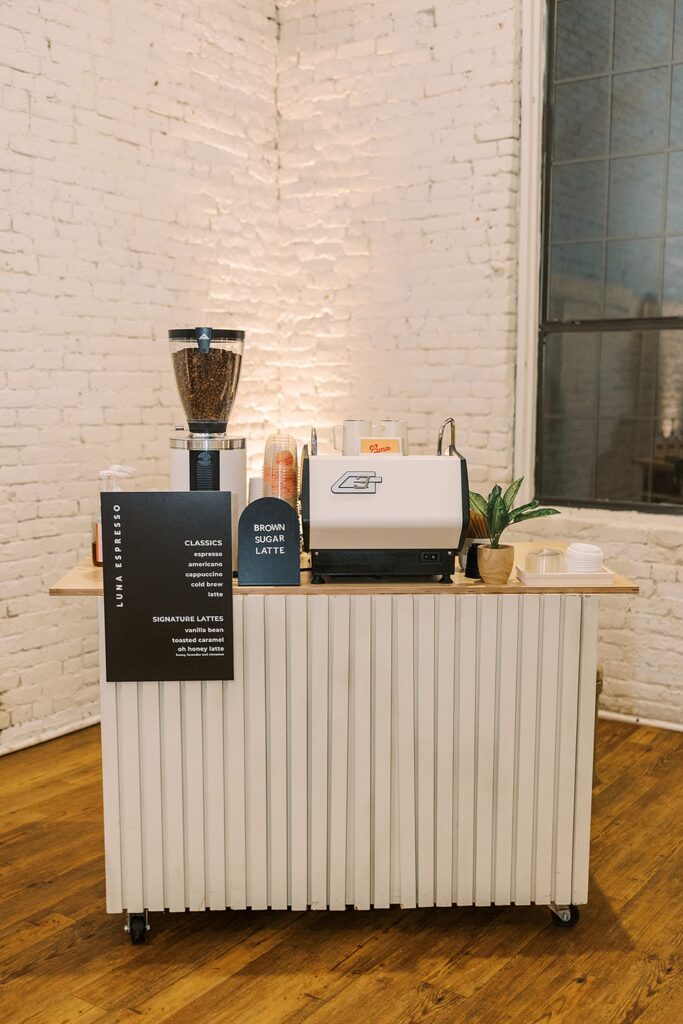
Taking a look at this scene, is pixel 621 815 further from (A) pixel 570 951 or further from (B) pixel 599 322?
(B) pixel 599 322

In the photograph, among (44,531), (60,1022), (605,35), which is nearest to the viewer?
(60,1022)

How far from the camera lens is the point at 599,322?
415 cm

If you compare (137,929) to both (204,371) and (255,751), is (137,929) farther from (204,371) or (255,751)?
(204,371)

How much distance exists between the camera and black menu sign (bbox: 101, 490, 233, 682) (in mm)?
2254

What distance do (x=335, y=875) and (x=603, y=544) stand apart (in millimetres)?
2193

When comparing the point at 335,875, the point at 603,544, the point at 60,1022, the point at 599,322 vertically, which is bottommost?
the point at 60,1022

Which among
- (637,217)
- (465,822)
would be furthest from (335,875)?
Answer: (637,217)

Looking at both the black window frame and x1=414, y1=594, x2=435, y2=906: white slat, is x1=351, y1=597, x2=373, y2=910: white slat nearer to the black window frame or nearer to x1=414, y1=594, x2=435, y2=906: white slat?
x1=414, y1=594, x2=435, y2=906: white slat

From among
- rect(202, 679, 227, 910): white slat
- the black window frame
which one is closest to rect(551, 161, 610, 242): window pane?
the black window frame

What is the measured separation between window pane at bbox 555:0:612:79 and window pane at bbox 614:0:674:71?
4cm

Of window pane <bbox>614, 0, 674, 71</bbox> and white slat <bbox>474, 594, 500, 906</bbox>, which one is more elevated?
window pane <bbox>614, 0, 674, 71</bbox>

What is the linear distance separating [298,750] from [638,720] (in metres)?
2.19

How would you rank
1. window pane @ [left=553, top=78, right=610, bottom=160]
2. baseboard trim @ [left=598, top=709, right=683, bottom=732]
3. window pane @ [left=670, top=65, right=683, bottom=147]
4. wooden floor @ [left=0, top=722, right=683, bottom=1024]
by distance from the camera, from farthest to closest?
window pane @ [left=553, top=78, right=610, bottom=160], baseboard trim @ [left=598, top=709, right=683, bottom=732], window pane @ [left=670, top=65, right=683, bottom=147], wooden floor @ [left=0, top=722, right=683, bottom=1024]

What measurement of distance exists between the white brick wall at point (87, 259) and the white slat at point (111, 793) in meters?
1.47
